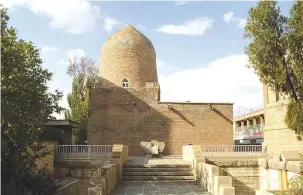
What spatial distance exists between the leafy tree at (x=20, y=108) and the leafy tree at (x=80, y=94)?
52.2 feet

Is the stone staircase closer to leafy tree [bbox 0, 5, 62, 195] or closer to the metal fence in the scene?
the metal fence

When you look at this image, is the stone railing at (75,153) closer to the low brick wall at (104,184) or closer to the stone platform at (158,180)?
the stone platform at (158,180)

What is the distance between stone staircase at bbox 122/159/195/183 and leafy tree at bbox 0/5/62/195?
4.90 metres

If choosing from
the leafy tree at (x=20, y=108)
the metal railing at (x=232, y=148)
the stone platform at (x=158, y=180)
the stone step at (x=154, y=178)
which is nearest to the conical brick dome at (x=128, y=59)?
the metal railing at (x=232, y=148)

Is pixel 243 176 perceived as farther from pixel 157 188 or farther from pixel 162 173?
pixel 157 188

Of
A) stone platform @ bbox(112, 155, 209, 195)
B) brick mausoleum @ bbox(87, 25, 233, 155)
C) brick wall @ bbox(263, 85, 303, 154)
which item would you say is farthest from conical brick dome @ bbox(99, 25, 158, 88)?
stone platform @ bbox(112, 155, 209, 195)

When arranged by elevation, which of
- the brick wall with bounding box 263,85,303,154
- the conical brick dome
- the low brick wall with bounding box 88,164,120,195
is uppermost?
the conical brick dome

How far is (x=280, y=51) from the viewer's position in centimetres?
998

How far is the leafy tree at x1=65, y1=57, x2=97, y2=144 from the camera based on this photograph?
2859 cm

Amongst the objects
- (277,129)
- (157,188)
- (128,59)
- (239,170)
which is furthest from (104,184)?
(128,59)

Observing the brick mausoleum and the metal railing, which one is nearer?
the metal railing

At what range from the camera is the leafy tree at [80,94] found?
93.8 ft

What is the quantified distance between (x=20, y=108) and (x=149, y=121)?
16252 millimetres

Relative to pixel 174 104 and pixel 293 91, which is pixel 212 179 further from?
pixel 174 104
